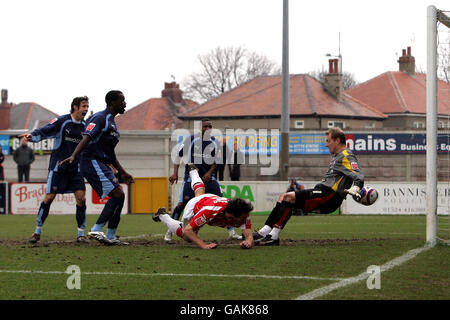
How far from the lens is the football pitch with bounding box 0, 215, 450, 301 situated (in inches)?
263

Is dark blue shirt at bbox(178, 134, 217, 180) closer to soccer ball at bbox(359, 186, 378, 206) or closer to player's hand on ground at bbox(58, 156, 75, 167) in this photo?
player's hand on ground at bbox(58, 156, 75, 167)

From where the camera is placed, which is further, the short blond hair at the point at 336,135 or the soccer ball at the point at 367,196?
the short blond hair at the point at 336,135

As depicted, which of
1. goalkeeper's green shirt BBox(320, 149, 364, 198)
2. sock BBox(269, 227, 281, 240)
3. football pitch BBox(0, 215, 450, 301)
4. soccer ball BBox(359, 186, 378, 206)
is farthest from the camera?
sock BBox(269, 227, 281, 240)

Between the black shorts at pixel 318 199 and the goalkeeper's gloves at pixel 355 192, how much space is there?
68 cm

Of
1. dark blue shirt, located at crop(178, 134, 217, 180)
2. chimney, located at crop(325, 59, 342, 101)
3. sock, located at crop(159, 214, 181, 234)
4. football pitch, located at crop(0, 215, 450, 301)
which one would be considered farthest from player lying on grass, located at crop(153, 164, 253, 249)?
chimney, located at crop(325, 59, 342, 101)

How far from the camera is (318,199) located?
34.4ft

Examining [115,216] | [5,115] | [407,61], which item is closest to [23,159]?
[115,216]

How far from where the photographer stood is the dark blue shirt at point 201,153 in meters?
12.8

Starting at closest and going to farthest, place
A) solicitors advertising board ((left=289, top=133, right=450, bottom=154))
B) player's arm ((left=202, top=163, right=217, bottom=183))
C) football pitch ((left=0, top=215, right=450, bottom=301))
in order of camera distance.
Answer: football pitch ((left=0, top=215, right=450, bottom=301)), player's arm ((left=202, top=163, right=217, bottom=183)), solicitors advertising board ((left=289, top=133, right=450, bottom=154))

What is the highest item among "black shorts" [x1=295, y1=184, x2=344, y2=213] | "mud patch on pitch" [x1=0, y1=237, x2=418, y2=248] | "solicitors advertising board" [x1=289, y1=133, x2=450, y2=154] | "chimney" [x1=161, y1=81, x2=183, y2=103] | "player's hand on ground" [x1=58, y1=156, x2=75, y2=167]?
"chimney" [x1=161, y1=81, x2=183, y2=103]

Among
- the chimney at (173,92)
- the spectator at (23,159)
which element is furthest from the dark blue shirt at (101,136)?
the chimney at (173,92)

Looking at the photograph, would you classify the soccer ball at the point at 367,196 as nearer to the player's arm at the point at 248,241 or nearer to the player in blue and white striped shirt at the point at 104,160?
the player's arm at the point at 248,241

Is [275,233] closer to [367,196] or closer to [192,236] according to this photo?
[192,236]

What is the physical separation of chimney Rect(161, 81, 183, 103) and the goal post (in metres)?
80.5
